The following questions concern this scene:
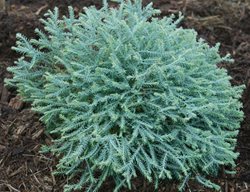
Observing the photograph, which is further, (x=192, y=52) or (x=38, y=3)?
(x=38, y=3)

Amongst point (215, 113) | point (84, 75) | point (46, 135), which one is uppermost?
point (84, 75)

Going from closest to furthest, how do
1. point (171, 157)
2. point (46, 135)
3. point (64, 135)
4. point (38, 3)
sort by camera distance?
point (171, 157)
point (64, 135)
point (46, 135)
point (38, 3)

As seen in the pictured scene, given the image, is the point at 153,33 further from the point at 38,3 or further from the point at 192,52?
the point at 38,3

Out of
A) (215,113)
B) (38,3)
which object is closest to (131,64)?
(215,113)

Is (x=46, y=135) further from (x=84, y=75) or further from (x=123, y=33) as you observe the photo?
(x=123, y=33)

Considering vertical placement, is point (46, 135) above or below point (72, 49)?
below

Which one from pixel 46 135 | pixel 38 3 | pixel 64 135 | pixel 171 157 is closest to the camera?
pixel 171 157
